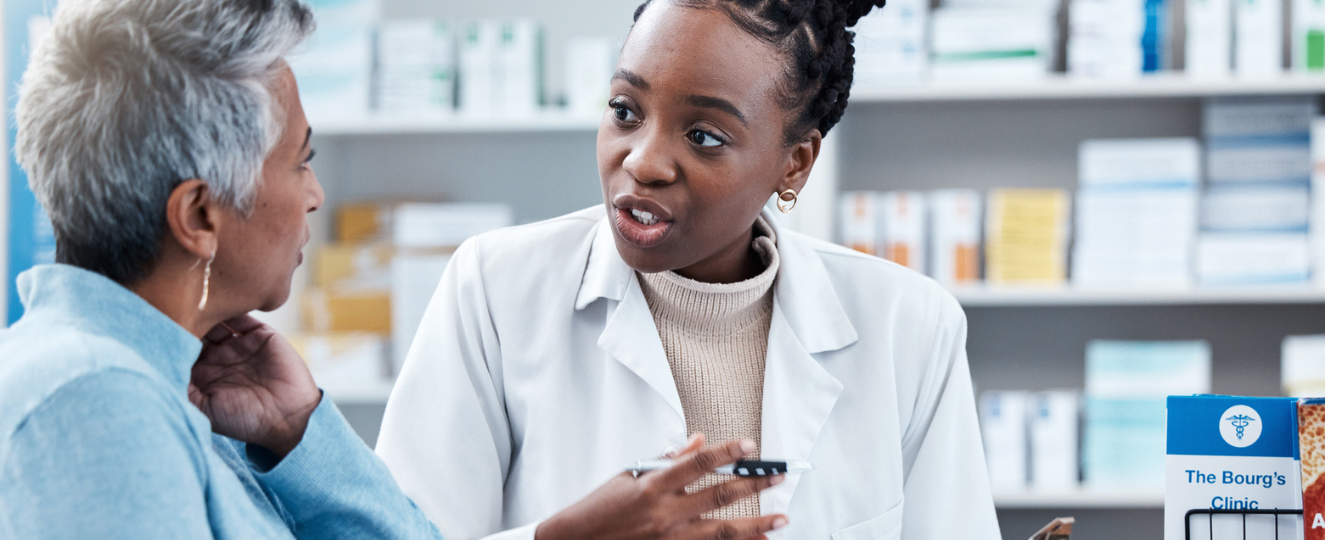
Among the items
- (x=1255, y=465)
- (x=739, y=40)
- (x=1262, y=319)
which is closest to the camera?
(x=1255, y=465)

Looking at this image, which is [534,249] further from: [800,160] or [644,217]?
[800,160]

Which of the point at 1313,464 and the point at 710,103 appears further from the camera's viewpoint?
the point at 710,103

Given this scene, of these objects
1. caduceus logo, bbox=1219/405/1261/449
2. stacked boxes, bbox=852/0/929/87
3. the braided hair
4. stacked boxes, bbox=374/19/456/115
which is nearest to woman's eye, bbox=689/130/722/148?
the braided hair

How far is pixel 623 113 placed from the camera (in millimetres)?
1141

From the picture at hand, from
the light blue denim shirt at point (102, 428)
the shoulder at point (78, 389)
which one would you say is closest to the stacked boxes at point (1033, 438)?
the light blue denim shirt at point (102, 428)

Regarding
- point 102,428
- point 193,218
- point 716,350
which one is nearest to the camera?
point 102,428

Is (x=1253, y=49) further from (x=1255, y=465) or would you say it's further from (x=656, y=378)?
(x=656, y=378)

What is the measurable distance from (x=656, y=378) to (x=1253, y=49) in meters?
1.88

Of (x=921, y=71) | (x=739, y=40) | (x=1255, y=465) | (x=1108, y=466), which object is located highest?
(x=921, y=71)

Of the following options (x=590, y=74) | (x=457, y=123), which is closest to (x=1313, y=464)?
(x=590, y=74)

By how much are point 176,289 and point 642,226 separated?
500mm

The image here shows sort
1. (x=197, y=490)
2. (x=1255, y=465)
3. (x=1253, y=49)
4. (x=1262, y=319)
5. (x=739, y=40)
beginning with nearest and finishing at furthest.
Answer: (x=197, y=490) < (x=1255, y=465) < (x=739, y=40) < (x=1253, y=49) < (x=1262, y=319)

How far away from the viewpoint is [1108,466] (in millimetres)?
2404

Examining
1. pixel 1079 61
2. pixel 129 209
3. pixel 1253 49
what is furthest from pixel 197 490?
pixel 1253 49
